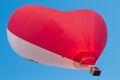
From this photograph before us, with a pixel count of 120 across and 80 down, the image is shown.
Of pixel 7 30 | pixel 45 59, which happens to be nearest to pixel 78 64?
pixel 45 59

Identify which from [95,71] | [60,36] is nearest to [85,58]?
[95,71]

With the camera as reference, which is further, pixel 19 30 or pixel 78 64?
pixel 19 30

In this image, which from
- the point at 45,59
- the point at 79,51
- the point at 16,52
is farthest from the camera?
the point at 16,52

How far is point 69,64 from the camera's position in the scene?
37.2ft

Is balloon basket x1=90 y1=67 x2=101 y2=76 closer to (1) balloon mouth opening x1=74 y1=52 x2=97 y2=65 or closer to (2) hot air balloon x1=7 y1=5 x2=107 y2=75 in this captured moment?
(2) hot air balloon x1=7 y1=5 x2=107 y2=75

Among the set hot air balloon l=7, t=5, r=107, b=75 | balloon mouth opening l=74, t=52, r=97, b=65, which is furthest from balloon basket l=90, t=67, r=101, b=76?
balloon mouth opening l=74, t=52, r=97, b=65

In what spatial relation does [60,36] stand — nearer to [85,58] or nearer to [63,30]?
[63,30]

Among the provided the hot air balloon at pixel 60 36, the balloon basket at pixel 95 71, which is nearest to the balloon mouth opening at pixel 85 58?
the hot air balloon at pixel 60 36

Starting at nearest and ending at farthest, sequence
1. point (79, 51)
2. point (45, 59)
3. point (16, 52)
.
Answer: point (79, 51)
point (45, 59)
point (16, 52)

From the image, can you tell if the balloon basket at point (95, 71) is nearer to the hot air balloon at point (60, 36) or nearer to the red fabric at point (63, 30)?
the hot air balloon at point (60, 36)

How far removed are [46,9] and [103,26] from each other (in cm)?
A: 156

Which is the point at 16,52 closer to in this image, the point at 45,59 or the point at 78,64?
the point at 45,59

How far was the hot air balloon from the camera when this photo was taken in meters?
11.0

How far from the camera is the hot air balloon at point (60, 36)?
35.9 feet
